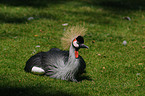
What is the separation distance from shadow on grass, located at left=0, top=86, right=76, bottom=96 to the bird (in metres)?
0.69

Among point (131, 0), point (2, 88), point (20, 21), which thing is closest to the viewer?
point (2, 88)

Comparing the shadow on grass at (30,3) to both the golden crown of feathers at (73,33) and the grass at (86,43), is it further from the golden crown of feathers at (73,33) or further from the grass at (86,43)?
the golden crown of feathers at (73,33)

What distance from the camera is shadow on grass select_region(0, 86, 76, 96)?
522 centimetres

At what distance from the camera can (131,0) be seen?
17.7 m

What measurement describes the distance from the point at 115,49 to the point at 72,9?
5.32 metres

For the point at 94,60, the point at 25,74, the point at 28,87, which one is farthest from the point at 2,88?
the point at 94,60

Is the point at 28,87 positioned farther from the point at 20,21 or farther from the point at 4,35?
the point at 20,21

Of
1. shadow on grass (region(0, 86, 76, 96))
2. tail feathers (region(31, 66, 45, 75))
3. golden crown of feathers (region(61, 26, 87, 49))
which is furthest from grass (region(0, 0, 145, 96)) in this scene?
golden crown of feathers (region(61, 26, 87, 49))

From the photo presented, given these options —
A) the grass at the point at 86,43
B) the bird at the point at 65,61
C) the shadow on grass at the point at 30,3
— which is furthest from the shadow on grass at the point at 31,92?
the shadow on grass at the point at 30,3

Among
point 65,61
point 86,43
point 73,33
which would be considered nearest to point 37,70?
point 65,61

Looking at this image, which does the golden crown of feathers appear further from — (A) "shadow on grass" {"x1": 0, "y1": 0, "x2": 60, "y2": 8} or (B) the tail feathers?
(A) "shadow on grass" {"x1": 0, "y1": 0, "x2": 60, "y2": 8}

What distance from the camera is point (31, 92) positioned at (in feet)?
17.5

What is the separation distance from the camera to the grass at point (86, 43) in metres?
5.84

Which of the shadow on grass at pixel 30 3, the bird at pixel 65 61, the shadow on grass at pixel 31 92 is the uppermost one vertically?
the shadow on grass at pixel 30 3
